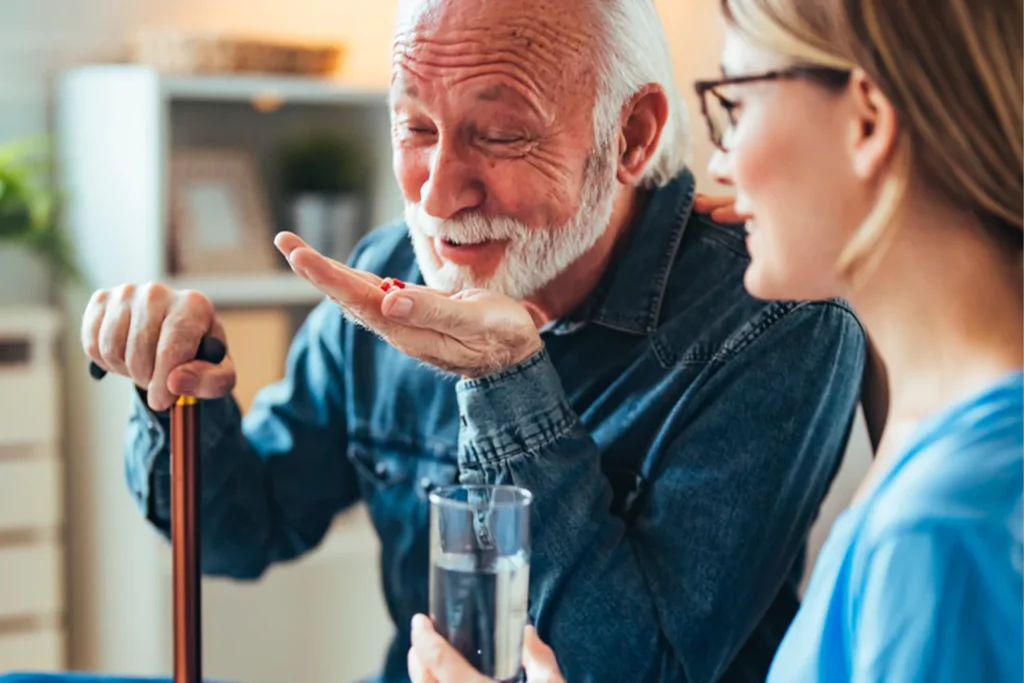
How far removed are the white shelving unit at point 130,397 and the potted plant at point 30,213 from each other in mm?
50

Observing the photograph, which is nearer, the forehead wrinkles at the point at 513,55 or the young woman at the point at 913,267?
the young woman at the point at 913,267

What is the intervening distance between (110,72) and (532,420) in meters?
1.25

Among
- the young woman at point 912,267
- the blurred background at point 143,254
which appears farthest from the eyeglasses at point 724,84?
the blurred background at point 143,254

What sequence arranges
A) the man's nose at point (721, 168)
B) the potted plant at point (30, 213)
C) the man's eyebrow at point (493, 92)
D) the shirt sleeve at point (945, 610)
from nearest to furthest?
1. the shirt sleeve at point (945, 610)
2. the man's nose at point (721, 168)
3. the man's eyebrow at point (493, 92)
4. the potted plant at point (30, 213)

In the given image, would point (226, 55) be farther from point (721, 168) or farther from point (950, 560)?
point (950, 560)

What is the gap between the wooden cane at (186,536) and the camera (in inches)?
35.7

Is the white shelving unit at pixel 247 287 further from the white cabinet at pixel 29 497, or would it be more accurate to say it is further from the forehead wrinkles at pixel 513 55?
the forehead wrinkles at pixel 513 55

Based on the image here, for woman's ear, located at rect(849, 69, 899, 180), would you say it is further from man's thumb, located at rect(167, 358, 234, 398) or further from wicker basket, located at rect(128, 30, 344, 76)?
wicker basket, located at rect(128, 30, 344, 76)

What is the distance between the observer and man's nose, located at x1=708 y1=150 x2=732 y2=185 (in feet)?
2.36

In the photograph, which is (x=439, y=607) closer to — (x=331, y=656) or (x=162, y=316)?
(x=162, y=316)

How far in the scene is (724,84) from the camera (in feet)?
2.34

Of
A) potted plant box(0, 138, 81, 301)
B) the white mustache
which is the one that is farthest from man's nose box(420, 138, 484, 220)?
potted plant box(0, 138, 81, 301)

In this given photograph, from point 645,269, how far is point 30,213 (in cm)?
117

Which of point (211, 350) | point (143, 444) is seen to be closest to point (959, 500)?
point (211, 350)
